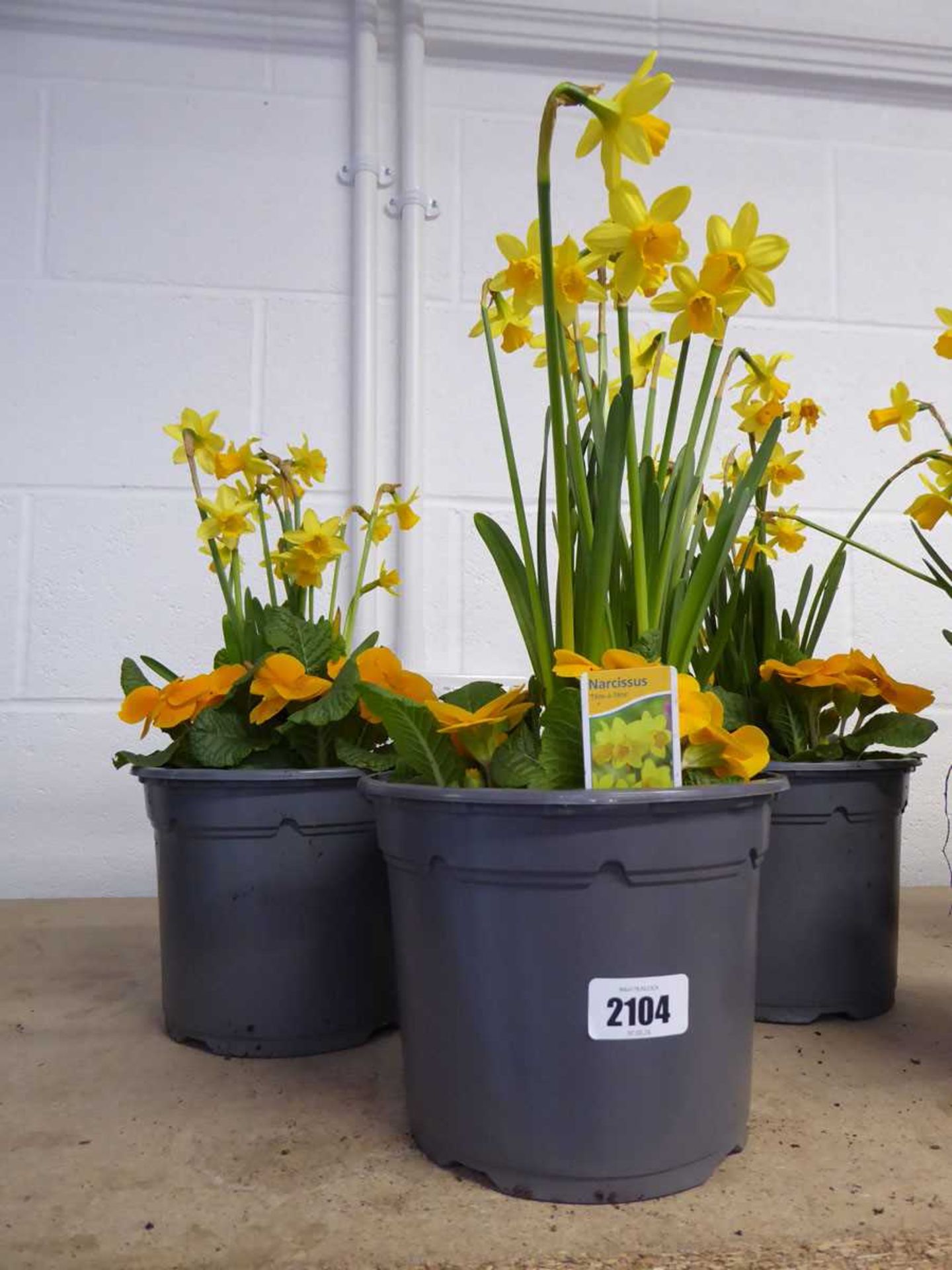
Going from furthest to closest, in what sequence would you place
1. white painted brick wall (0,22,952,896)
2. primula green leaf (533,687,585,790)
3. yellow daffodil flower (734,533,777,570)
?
1. white painted brick wall (0,22,952,896)
2. yellow daffodil flower (734,533,777,570)
3. primula green leaf (533,687,585,790)

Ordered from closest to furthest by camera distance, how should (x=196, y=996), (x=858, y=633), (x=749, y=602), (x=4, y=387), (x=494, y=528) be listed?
(x=494, y=528), (x=196, y=996), (x=749, y=602), (x=4, y=387), (x=858, y=633)

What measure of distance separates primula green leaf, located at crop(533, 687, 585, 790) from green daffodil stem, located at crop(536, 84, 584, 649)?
8 cm

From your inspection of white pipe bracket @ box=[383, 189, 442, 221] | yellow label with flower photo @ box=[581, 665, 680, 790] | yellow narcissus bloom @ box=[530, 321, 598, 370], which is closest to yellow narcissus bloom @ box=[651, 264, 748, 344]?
yellow narcissus bloom @ box=[530, 321, 598, 370]

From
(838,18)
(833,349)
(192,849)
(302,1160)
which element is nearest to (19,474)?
(192,849)

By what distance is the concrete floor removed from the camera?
569 millimetres

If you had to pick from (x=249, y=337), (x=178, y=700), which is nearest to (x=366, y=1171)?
(x=178, y=700)

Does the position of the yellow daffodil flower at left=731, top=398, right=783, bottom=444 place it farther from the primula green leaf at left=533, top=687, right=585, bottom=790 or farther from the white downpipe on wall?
the white downpipe on wall

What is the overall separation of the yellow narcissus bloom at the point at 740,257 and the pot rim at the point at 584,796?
1.00 ft

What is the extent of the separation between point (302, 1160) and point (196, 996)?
0.88 feet

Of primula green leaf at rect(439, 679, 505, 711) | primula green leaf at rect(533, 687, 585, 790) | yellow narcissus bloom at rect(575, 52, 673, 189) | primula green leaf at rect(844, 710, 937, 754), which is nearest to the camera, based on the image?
yellow narcissus bloom at rect(575, 52, 673, 189)

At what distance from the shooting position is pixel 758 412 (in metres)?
0.94

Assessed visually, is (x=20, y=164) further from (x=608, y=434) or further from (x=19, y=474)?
(x=608, y=434)

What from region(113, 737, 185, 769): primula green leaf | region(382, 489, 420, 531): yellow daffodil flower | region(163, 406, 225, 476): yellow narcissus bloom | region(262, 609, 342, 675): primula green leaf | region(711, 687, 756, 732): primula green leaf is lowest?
region(113, 737, 185, 769): primula green leaf

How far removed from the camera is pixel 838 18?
6.00ft
